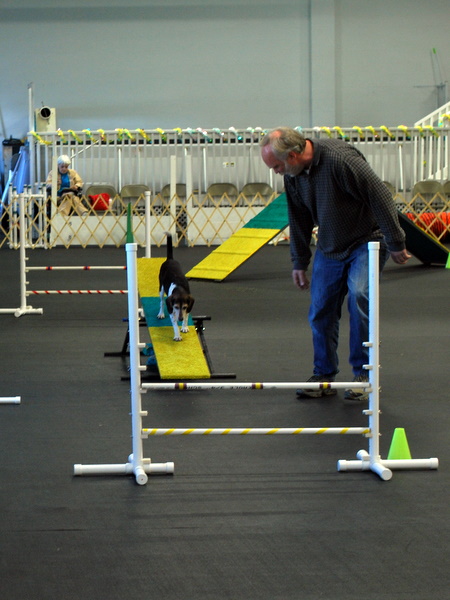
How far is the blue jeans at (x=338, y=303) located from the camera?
11.7 feet

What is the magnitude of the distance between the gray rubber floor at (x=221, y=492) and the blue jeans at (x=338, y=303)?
212mm

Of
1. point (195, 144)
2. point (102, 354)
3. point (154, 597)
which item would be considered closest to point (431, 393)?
point (102, 354)

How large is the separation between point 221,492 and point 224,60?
14.2m

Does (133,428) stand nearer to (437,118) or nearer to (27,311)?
(27,311)

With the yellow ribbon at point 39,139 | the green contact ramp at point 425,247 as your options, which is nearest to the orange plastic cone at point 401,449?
the green contact ramp at point 425,247

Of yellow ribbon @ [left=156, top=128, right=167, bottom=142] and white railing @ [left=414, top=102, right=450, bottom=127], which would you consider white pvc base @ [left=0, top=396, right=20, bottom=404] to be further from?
white railing @ [left=414, top=102, right=450, bottom=127]

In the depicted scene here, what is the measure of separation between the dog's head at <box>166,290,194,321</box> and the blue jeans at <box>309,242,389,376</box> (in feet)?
3.44

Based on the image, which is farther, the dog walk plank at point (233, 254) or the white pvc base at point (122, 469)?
the dog walk plank at point (233, 254)

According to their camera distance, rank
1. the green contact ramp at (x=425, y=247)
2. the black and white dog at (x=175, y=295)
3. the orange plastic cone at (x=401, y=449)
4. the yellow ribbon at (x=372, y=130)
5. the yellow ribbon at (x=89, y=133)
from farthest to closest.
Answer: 1. the yellow ribbon at (x=372, y=130)
2. the yellow ribbon at (x=89, y=133)
3. the green contact ramp at (x=425, y=247)
4. the black and white dog at (x=175, y=295)
5. the orange plastic cone at (x=401, y=449)

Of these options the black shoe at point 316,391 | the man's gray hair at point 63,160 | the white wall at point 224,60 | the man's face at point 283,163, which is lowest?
the black shoe at point 316,391

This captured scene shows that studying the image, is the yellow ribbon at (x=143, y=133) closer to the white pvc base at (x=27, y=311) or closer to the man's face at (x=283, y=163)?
the white pvc base at (x=27, y=311)

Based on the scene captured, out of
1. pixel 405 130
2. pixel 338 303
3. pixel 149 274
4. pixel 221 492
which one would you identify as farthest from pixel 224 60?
pixel 221 492

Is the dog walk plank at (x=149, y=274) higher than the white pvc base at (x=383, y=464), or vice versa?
the dog walk plank at (x=149, y=274)

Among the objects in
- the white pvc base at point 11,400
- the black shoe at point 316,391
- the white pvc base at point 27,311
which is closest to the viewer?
the white pvc base at point 11,400
